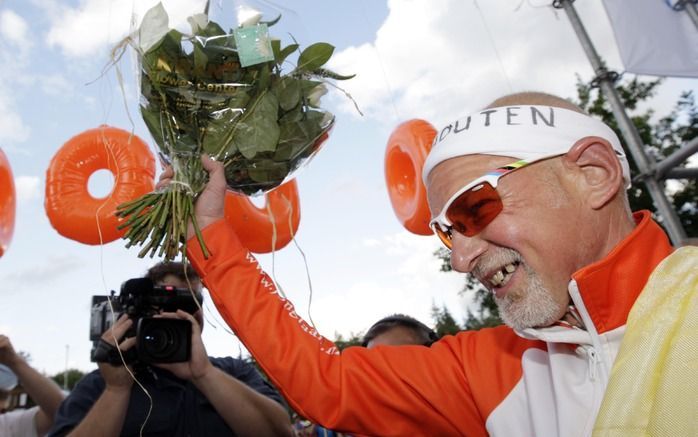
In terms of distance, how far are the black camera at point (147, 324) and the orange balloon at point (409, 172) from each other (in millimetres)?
1394

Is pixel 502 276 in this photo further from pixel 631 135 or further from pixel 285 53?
pixel 631 135

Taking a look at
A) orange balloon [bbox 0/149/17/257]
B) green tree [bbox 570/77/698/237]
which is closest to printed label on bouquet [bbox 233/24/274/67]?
orange balloon [bbox 0/149/17/257]

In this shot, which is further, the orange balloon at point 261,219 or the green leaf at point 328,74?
the orange balloon at point 261,219

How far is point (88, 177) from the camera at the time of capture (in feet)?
10.5

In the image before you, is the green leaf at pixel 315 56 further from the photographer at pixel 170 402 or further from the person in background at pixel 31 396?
the person in background at pixel 31 396

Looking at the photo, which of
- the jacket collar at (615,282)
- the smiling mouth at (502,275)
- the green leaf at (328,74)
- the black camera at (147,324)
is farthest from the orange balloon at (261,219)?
the jacket collar at (615,282)

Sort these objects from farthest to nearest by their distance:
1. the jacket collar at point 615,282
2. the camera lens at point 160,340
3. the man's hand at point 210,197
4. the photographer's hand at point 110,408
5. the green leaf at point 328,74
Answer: the camera lens at point 160,340 < the photographer's hand at point 110,408 < the green leaf at point 328,74 < the man's hand at point 210,197 < the jacket collar at point 615,282

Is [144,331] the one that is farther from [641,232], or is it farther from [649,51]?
[649,51]

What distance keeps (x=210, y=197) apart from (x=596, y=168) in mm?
1195

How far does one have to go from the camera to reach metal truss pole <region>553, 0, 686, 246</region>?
4.15m

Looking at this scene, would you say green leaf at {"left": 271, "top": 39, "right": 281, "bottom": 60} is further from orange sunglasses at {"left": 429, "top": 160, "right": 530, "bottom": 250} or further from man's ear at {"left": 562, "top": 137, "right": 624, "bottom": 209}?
man's ear at {"left": 562, "top": 137, "right": 624, "bottom": 209}

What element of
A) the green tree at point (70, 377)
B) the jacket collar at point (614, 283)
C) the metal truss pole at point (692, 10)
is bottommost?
the jacket collar at point (614, 283)

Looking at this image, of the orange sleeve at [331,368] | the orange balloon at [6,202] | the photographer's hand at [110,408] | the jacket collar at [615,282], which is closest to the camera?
the jacket collar at [615,282]

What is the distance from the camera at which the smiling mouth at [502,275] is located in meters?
1.56
